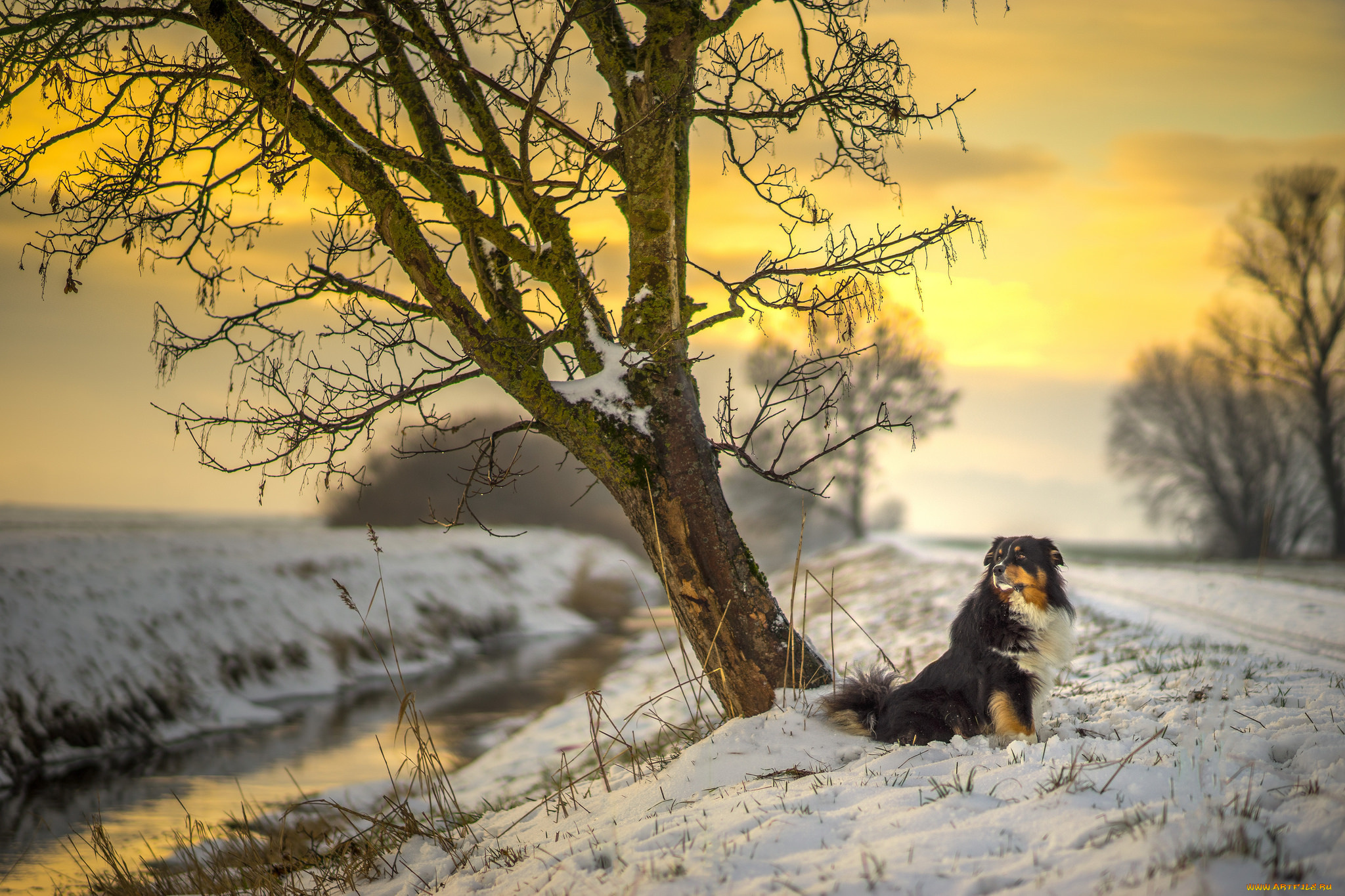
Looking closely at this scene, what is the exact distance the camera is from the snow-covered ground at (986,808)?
2.62m

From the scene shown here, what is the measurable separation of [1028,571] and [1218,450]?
26.9 metres

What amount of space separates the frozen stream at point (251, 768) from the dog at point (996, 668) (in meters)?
4.13

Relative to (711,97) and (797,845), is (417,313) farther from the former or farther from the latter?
(797,845)

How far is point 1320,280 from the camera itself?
68.7ft

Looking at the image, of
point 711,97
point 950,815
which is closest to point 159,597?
point 711,97

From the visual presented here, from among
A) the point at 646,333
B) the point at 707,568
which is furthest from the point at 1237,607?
the point at 646,333

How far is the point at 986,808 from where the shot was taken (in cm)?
320

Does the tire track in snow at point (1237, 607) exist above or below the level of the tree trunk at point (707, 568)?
below

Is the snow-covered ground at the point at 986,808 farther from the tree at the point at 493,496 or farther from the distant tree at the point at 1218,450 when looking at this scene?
the distant tree at the point at 1218,450

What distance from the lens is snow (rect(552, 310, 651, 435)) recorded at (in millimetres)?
4918

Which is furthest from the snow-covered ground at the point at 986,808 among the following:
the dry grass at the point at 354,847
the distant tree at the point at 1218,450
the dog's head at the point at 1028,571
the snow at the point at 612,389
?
the distant tree at the point at 1218,450

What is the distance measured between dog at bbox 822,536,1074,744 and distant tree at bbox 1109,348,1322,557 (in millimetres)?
23621

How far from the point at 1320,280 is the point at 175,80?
88.2 ft

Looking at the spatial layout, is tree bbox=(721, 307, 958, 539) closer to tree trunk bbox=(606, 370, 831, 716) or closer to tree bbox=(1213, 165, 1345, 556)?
tree bbox=(1213, 165, 1345, 556)
